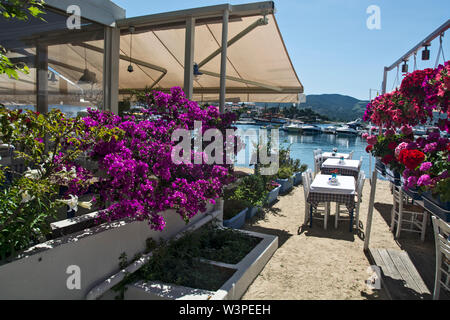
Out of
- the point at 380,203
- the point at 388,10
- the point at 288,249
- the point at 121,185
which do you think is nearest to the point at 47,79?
the point at 121,185

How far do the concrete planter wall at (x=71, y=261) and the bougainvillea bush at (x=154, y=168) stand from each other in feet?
0.75

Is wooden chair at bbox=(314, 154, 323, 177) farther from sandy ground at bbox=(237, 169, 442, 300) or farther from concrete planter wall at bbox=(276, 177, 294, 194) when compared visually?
sandy ground at bbox=(237, 169, 442, 300)

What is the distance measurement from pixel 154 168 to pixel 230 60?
5.00m

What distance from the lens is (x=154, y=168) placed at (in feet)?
10.1

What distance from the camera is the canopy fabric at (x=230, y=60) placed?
20.4 feet

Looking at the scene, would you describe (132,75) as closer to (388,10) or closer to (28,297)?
(388,10)

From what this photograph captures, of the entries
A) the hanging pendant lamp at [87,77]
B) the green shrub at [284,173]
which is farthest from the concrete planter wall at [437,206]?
the green shrub at [284,173]

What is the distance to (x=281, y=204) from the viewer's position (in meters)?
7.30

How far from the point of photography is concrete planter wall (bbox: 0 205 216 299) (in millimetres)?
2188

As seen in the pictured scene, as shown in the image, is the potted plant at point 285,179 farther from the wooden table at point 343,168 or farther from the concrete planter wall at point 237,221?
the concrete planter wall at point 237,221

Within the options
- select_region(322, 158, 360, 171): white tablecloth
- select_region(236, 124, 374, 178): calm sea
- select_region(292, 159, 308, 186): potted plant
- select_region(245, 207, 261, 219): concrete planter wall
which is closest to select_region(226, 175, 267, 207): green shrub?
select_region(245, 207, 261, 219): concrete planter wall

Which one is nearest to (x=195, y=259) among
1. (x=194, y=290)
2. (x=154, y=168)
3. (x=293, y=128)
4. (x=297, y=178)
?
(x=194, y=290)

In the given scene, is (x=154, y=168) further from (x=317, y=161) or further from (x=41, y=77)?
(x=317, y=161)
